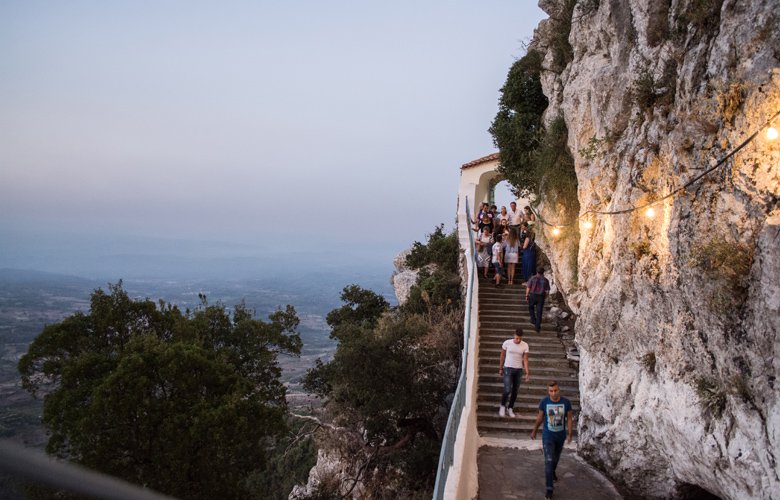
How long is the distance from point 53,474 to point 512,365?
8.55m

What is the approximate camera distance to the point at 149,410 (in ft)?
34.0

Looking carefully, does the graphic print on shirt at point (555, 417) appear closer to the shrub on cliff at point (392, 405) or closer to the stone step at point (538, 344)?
the stone step at point (538, 344)

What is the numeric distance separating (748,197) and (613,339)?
11.0 ft

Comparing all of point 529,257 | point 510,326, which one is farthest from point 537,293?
point 529,257

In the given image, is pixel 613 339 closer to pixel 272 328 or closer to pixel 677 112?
pixel 677 112

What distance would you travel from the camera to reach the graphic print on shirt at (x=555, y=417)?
250 inches

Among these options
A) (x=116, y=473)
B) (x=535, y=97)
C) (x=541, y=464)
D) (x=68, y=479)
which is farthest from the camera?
(x=535, y=97)

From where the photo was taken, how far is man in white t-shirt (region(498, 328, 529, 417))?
870 cm

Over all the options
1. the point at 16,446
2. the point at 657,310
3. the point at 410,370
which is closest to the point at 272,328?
the point at 410,370

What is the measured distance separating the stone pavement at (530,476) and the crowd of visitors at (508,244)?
5.63 meters

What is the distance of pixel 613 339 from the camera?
294 inches

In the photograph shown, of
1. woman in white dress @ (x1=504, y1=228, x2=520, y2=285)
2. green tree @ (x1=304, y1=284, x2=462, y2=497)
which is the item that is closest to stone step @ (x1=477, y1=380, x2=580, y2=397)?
green tree @ (x1=304, y1=284, x2=462, y2=497)

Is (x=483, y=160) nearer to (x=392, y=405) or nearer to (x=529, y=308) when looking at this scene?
(x=529, y=308)

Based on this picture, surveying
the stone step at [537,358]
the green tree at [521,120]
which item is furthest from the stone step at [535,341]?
the green tree at [521,120]
